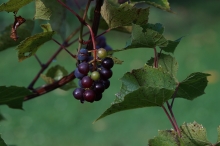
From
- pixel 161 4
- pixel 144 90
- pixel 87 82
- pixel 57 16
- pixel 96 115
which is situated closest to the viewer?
pixel 144 90

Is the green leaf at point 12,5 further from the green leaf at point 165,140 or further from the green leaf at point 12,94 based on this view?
the green leaf at point 165,140

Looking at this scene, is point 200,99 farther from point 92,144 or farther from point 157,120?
point 92,144

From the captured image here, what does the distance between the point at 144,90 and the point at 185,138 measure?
0.12m

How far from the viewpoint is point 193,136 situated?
0.82m

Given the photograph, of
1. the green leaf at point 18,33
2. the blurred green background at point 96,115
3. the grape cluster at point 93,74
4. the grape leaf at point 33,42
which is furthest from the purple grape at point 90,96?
the blurred green background at point 96,115

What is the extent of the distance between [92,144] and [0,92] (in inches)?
122

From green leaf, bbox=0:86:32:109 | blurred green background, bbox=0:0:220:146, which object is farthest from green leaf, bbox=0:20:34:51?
blurred green background, bbox=0:0:220:146

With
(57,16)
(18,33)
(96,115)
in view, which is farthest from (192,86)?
(96,115)

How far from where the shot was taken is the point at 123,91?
2.64 ft

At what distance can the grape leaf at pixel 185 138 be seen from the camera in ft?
2.60

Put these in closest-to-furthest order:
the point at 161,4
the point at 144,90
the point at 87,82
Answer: the point at 144,90
the point at 87,82
the point at 161,4

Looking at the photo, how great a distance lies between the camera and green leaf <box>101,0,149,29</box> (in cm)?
85

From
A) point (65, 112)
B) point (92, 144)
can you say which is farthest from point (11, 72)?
point (92, 144)

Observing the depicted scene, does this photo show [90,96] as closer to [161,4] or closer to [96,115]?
[161,4]
